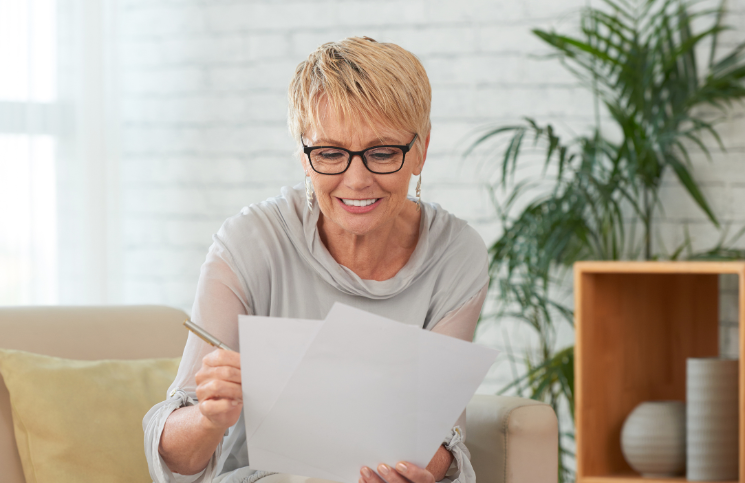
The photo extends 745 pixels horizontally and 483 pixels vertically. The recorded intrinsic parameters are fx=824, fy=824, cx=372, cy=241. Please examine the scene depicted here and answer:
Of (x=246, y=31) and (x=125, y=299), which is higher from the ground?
(x=246, y=31)

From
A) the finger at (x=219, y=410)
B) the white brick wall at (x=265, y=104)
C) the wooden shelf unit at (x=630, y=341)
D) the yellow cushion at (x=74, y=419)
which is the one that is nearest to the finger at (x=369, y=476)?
the finger at (x=219, y=410)

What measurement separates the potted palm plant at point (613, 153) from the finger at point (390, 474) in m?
1.23

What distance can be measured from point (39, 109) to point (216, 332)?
1779 mm

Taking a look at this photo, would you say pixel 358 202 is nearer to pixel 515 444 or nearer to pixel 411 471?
pixel 411 471

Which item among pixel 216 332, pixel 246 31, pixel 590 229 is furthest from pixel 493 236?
pixel 216 332

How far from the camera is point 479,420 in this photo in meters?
1.52

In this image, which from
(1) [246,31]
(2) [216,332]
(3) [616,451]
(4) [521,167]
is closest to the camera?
(2) [216,332]

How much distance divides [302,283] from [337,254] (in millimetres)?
84

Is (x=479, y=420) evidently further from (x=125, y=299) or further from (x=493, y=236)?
(x=125, y=299)

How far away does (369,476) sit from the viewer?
1072 mm

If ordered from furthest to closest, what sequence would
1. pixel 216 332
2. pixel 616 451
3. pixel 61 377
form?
pixel 616 451, pixel 61 377, pixel 216 332

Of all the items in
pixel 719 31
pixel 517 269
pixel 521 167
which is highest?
pixel 719 31

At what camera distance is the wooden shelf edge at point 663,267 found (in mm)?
1892

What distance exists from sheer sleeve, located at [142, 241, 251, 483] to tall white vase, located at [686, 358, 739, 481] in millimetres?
1224
